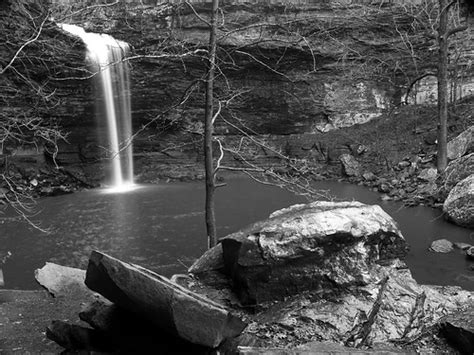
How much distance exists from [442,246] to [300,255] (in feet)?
20.5

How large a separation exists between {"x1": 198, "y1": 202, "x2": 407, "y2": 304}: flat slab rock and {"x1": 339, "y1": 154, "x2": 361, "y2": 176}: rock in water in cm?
1585

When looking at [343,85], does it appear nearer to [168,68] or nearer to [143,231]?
[168,68]

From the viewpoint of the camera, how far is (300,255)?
4586mm

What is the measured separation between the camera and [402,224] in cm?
1174

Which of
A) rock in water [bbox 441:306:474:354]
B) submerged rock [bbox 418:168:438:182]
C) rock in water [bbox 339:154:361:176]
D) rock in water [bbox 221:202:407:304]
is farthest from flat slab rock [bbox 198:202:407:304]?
rock in water [bbox 339:154:361:176]

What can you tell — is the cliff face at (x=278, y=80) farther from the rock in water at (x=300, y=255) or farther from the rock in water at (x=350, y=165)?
the rock in water at (x=300, y=255)

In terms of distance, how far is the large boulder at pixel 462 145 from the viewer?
1471 cm

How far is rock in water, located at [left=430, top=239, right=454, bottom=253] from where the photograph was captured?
9352mm

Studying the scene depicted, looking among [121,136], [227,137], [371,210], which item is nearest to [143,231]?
[371,210]

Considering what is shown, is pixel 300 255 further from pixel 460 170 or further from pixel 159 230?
pixel 460 170

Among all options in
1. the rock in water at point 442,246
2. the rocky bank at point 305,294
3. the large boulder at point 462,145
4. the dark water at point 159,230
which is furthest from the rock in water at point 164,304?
the large boulder at point 462,145

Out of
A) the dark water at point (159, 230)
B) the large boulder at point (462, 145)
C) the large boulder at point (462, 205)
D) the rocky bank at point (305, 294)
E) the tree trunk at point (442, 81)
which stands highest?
the tree trunk at point (442, 81)

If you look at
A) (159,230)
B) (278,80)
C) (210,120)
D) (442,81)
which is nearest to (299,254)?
(210,120)

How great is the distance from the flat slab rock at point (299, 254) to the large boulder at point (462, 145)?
11604 mm
